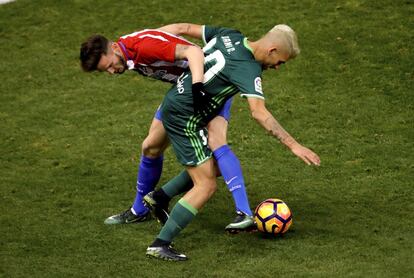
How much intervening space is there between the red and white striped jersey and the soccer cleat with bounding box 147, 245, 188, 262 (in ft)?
4.71

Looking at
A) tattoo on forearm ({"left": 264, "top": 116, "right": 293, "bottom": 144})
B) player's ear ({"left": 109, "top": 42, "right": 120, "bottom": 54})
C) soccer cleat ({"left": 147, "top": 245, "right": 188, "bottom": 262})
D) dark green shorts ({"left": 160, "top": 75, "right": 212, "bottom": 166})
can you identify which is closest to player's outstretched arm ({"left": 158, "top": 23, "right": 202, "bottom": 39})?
→ dark green shorts ({"left": 160, "top": 75, "right": 212, "bottom": 166})

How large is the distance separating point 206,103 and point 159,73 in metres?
0.48

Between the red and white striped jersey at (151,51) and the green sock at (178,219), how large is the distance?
3.62 feet

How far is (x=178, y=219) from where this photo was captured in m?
6.74

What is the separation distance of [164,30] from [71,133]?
3270 millimetres

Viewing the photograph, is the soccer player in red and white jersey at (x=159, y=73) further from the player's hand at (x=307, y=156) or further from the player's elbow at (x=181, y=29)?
the player's hand at (x=307, y=156)

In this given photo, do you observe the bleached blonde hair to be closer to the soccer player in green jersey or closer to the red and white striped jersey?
the soccer player in green jersey

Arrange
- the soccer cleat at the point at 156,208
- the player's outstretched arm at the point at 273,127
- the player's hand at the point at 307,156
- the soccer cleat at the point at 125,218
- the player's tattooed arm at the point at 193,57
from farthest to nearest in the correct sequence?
the soccer cleat at the point at 125,218 → the soccer cleat at the point at 156,208 → the player's tattooed arm at the point at 193,57 → the player's outstretched arm at the point at 273,127 → the player's hand at the point at 307,156

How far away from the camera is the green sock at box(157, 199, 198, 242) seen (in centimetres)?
673

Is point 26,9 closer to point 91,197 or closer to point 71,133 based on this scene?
point 71,133

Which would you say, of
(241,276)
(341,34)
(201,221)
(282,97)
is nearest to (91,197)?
(201,221)

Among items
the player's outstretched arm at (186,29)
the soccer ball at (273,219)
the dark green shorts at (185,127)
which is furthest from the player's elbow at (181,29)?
the soccer ball at (273,219)

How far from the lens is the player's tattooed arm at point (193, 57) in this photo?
21.7 ft

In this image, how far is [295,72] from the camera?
1130 cm
